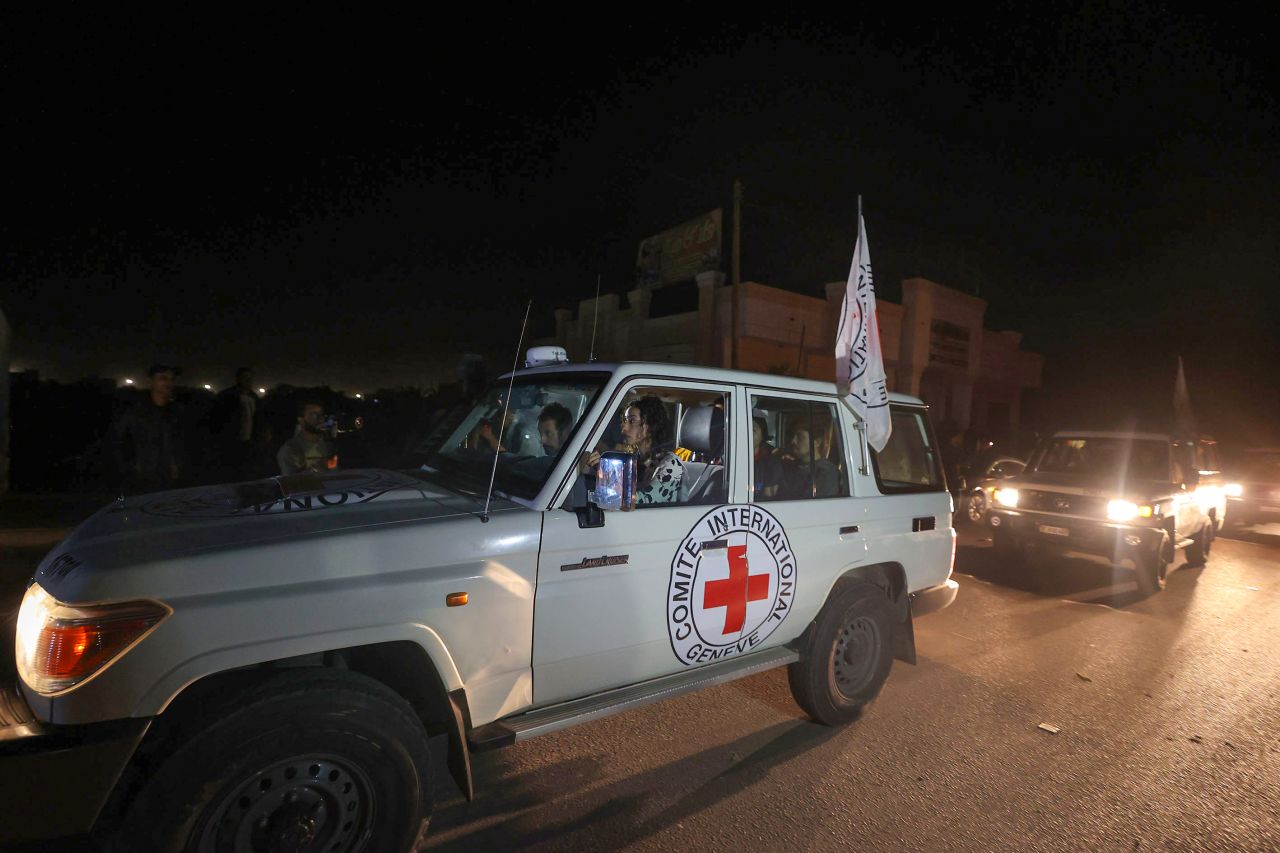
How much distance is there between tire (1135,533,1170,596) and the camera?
7.18 meters

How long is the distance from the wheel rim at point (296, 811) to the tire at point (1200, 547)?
10.4 m

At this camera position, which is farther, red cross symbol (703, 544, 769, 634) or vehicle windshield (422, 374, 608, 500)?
red cross symbol (703, 544, 769, 634)

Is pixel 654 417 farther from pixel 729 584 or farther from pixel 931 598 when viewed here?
pixel 931 598

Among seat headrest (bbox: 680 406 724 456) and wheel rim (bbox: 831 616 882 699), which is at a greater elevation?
seat headrest (bbox: 680 406 724 456)

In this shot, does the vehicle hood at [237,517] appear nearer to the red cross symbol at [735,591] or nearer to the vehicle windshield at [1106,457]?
the red cross symbol at [735,591]

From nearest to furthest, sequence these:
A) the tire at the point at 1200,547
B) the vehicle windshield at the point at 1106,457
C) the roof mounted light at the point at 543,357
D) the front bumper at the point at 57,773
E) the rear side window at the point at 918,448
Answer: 1. the front bumper at the point at 57,773
2. the roof mounted light at the point at 543,357
3. the rear side window at the point at 918,448
4. the vehicle windshield at the point at 1106,457
5. the tire at the point at 1200,547

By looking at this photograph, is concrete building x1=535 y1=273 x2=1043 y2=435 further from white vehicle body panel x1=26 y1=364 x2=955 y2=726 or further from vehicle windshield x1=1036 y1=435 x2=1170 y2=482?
white vehicle body panel x1=26 y1=364 x2=955 y2=726

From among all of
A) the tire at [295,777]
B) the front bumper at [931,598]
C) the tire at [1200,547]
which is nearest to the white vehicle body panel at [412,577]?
the tire at [295,777]

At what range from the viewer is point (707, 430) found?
3281mm

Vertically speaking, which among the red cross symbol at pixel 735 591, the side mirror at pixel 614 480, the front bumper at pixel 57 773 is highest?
the side mirror at pixel 614 480

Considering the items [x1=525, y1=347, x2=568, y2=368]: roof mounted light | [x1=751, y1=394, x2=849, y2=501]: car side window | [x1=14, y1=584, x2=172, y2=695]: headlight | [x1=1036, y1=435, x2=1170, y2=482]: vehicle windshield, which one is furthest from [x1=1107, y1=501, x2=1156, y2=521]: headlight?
[x1=14, y1=584, x2=172, y2=695]: headlight

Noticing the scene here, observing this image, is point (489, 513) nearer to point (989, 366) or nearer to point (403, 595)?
point (403, 595)

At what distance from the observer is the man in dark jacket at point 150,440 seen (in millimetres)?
5348

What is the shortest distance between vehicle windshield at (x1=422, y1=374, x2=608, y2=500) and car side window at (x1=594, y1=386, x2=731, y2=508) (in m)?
0.24
